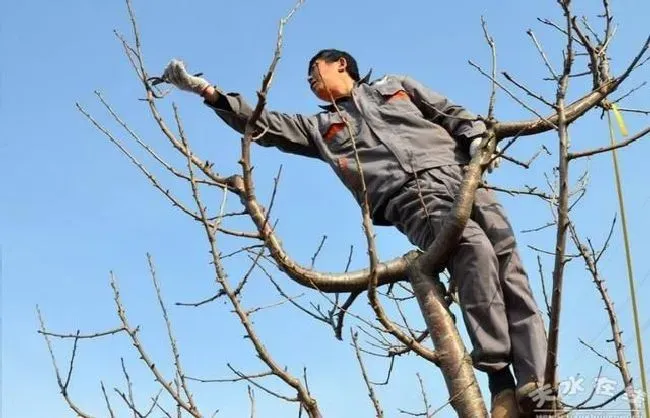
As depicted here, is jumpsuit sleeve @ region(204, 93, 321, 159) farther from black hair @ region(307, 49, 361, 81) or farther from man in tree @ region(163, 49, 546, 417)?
black hair @ region(307, 49, 361, 81)

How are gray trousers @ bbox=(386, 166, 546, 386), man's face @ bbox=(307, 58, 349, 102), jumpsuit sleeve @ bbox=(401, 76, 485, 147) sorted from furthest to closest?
man's face @ bbox=(307, 58, 349, 102)
jumpsuit sleeve @ bbox=(401, 76, 485, 147)
gray trousers @ bbox=(386, 166, 546, 386)

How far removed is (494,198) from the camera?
10.5ft

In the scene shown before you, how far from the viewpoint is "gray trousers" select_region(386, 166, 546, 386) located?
2799 mm

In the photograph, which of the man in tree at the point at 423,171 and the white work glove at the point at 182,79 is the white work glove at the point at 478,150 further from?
the white work glove at the point at 182,79

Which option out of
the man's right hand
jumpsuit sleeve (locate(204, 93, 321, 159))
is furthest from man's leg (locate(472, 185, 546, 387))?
the man's right hand

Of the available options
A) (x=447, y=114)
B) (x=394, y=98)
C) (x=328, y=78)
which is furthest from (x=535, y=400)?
(x=328, y=78)

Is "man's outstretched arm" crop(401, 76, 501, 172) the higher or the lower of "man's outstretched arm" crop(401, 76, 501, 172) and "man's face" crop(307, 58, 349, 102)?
the lower

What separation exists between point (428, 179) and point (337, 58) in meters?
0.89

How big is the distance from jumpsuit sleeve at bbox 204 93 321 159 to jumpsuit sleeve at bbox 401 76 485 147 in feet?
1.55

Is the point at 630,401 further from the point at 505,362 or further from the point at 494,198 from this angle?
the point at 494,198

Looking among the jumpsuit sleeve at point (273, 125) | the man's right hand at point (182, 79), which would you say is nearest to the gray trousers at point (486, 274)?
the jumpsuit sleeve at point (273, 125)

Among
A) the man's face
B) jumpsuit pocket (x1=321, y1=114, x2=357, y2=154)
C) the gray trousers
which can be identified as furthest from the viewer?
the man's face

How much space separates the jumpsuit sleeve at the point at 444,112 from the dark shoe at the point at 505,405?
107 centimetres

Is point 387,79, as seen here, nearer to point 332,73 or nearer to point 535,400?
point 332,73
